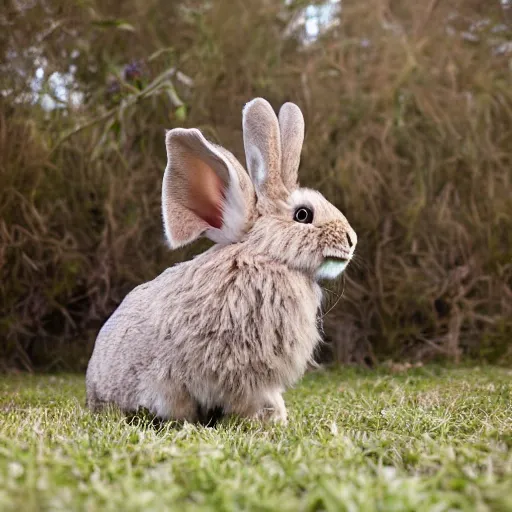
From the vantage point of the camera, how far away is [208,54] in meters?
5.39

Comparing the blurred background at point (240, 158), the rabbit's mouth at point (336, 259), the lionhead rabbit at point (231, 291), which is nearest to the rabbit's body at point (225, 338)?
the lionhead rabbit at point (231, 291)

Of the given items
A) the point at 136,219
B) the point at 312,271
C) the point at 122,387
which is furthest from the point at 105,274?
the point at 312,271

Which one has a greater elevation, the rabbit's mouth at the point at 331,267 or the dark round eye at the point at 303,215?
the dark round eye at the point at 303,215

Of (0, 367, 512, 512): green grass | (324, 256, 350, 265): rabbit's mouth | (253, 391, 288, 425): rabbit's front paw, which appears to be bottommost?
(253, 391, 288, 425): rabbit's front paw

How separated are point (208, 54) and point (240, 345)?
3730 mm

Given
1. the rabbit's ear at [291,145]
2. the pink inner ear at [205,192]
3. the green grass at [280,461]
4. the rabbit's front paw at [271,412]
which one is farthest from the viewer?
the rabbit's ear at [291,145]

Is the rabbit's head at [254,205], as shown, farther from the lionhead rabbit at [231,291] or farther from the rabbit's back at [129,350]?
the rabbit's back at [129,350]

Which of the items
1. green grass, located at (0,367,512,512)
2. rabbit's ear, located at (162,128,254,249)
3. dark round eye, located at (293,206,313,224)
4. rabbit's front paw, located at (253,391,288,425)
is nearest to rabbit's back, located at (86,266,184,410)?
green grass, located at (0,367,512,512)

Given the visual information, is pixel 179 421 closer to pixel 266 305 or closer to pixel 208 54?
pixel 266 305

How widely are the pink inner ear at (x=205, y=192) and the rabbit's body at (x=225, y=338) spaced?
15 centimetres

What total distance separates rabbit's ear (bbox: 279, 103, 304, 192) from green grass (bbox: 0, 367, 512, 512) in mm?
962

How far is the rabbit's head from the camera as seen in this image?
238 centimetres

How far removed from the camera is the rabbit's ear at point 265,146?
2521mm

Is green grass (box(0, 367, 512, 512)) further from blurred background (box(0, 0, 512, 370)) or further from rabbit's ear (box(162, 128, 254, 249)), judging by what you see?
blurred background (box(0, 0, 512, 370))
